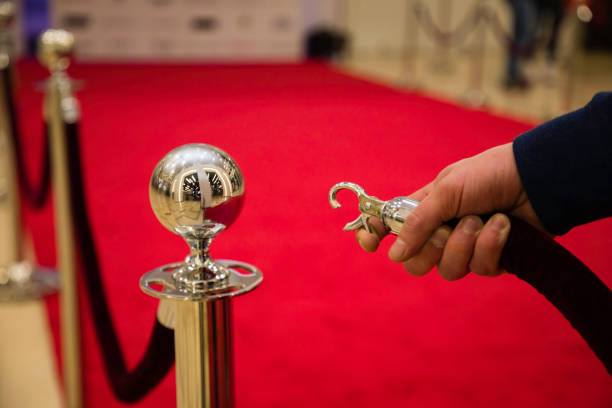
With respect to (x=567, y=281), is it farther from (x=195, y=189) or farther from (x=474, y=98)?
(x=474, y=98)

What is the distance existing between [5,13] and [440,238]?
2556 millimetres

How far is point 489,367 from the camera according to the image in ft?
5.72

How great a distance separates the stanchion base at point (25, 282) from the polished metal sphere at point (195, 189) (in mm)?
2000

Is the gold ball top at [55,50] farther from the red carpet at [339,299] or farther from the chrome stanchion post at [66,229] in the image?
the red carpet at [339,299]

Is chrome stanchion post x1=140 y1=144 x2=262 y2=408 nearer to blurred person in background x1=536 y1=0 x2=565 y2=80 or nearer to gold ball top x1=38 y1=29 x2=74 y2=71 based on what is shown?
gold ball top x1=38 y1=29 x2=74 y2=71

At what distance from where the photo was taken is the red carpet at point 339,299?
1.66m

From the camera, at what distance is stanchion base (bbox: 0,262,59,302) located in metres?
2.51

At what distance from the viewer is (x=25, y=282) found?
2.57 meters

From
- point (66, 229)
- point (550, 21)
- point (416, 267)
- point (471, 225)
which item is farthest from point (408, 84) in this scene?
point (471, 225)

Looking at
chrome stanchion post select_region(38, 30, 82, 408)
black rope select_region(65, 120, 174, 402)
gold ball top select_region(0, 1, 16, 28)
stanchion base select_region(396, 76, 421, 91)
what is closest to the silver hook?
black rope select_region(65, 120, 174, 402)

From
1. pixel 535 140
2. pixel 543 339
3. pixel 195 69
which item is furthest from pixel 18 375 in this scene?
pixel 195 69

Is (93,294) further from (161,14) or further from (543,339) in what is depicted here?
(161,14)

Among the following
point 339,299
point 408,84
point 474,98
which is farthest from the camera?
point 408,84

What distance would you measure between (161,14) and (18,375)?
29.2ft
